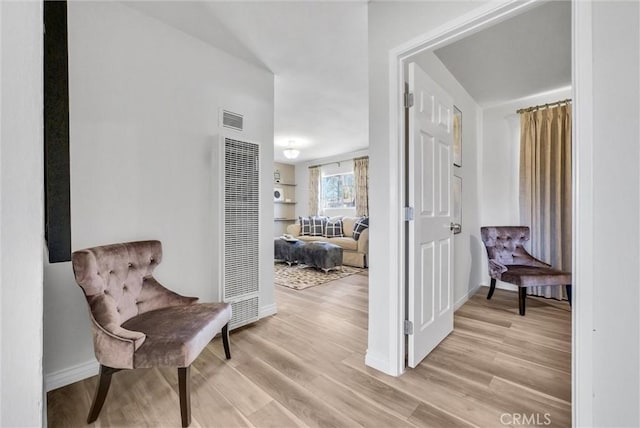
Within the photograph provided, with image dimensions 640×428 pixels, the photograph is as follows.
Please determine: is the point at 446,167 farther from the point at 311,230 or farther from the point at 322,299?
the point at 311,230

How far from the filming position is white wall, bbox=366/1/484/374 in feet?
5.63

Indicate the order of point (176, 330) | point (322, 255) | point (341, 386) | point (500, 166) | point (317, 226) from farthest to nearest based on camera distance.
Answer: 1. point (317, 226)
2. point (322, 255)
3. point (500, 166)
4. point (341, 386)
5. point (176, 330)

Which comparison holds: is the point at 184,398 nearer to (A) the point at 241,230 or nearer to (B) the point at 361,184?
(A) the point at 241,230

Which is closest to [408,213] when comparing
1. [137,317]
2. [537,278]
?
[137,317]

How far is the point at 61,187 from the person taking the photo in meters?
0.84

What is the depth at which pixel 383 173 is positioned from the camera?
5.85ft

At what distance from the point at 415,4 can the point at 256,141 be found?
63.7 inches

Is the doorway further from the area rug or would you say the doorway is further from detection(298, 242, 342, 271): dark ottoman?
detection(298, 242, 342, 271): dark ottoman

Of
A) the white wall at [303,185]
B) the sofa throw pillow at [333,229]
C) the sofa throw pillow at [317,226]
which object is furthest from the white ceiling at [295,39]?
the white wall at [303,185]

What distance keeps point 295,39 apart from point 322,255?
3.14 m

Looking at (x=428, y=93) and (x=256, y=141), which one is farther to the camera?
(x=256, y=141)

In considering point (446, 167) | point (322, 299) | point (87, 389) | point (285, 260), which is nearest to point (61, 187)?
point (87, 389)

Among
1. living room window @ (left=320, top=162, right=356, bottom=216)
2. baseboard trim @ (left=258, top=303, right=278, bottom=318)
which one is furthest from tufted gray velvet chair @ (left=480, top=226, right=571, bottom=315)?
living room window @ (left=320, top=162, right=356, bottom=216)

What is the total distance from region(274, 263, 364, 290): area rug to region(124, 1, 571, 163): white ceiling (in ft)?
7.97
